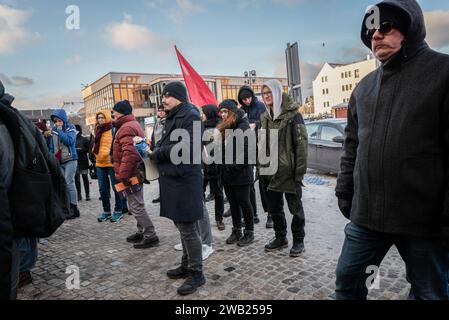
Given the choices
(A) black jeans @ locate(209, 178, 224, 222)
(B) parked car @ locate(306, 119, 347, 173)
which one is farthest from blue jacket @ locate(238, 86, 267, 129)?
(B) parked car @ locate(306, 119, 347, 173)

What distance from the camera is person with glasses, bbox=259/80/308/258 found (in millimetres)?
3600

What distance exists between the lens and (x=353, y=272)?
1.92 meters

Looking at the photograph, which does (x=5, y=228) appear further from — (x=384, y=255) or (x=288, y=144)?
(x=288, y=144)

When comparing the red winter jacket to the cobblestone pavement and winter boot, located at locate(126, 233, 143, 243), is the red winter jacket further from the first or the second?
the cobblestone pavement

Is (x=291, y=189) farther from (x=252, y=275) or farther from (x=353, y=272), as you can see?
(x=353, y=272)

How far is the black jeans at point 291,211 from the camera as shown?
3723mm

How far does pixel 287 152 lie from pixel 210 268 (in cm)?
157

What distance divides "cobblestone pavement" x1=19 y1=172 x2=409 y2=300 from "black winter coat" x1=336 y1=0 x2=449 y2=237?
55.9 inches

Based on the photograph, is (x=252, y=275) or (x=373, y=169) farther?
(x=252, y=275)

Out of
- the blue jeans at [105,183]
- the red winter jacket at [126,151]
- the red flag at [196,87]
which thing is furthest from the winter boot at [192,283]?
the red flag at [196,87]

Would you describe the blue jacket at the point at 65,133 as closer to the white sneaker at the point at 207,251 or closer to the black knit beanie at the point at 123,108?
the black knit beanie at the point at 123,108
